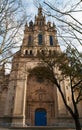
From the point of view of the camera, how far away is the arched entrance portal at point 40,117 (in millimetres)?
26609

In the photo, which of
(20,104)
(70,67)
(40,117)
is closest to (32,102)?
(40,117)

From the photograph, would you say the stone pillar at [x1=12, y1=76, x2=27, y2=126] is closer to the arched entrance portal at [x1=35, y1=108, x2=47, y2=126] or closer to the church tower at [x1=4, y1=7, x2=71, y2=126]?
the church tower at [x1=4, y1=7, x2=71, y2=126]

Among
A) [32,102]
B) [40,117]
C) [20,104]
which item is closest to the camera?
[20,104]

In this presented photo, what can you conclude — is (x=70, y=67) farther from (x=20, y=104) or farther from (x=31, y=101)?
(x=31, y=101)

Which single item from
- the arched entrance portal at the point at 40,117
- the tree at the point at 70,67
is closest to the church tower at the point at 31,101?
the arched entrance portal at the point at 40,117

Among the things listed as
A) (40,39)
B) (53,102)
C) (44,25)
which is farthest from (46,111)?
(44,25)

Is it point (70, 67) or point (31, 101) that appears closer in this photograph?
point (70, 67)

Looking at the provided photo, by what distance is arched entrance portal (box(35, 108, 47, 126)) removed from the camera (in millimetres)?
26609

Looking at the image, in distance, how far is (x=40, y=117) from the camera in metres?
27.2

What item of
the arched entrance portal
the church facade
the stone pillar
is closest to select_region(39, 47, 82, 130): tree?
the church facade

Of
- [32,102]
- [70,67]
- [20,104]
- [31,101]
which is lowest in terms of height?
[20,104]

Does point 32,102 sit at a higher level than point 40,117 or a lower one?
higher

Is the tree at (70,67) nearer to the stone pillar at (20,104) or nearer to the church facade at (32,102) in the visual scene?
the church facade at (32,102)

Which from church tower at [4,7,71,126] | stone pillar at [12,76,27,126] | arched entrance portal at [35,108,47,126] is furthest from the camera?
arched entrance portal at [35,108,47,126]
